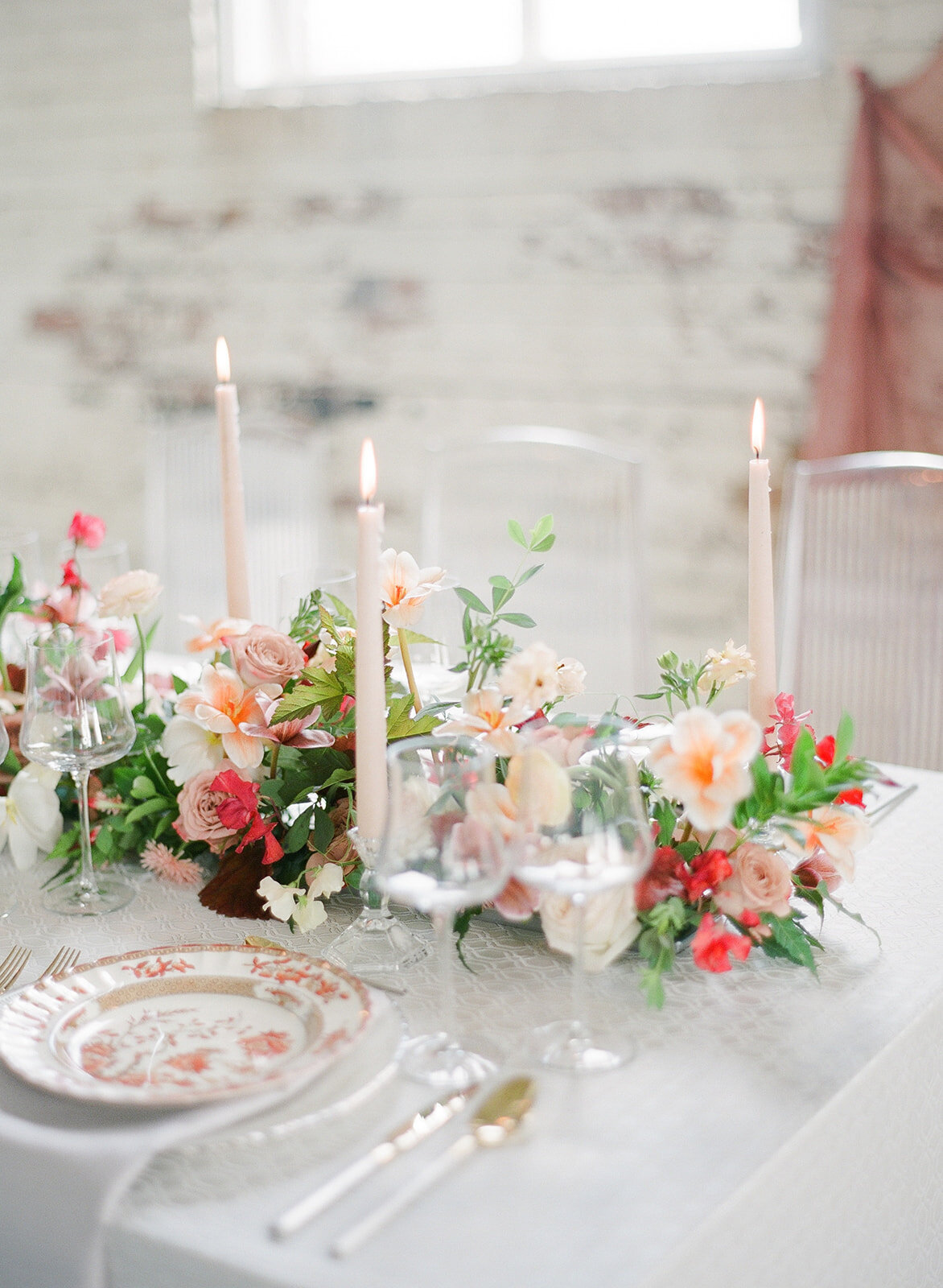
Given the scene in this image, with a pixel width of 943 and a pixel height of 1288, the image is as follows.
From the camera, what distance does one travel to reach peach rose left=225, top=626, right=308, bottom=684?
3.76 ft

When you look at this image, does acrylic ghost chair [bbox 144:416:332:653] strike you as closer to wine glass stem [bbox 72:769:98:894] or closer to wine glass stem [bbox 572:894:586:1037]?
wine glass stem [bbox 72:769:98:894]

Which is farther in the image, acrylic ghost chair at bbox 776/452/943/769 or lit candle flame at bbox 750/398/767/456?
acrylic ghost chair at bbox 776/452/943/769

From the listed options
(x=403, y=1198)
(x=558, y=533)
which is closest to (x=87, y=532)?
(x=403, y=1198)

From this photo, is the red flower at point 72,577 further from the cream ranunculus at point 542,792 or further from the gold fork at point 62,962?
the cream ranunculus at point 542,792

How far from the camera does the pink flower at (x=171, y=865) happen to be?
119 centimetres

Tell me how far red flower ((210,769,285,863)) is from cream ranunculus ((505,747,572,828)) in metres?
0.33

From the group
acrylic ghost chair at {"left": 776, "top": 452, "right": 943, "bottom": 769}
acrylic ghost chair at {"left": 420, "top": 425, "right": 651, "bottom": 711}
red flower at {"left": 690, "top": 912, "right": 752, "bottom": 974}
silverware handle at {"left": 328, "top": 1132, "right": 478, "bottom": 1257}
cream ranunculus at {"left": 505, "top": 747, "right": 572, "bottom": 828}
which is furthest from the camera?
acrylic ghost chair at {"left": 420, "top": 425, "right": 651, "bottom": 711}

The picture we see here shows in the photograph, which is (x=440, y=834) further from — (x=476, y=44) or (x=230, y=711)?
(x=476, y=44)

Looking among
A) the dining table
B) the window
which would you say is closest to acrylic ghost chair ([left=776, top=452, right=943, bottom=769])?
the dining table

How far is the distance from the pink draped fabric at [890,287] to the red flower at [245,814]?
1876 mm

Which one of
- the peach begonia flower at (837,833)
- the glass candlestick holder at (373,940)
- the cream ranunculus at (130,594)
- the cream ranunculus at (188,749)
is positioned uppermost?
the cream ranunculus at (130,594)

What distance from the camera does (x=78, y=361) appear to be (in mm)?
3627

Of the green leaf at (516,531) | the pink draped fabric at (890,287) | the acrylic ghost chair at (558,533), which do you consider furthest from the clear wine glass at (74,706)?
the pink draped fabric at (890,287)

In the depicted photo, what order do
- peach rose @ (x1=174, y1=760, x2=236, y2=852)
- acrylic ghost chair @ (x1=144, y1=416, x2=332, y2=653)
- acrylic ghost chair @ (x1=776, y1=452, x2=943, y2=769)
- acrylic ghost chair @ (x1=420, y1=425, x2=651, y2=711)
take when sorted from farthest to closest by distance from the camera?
acrylic ghost chair @ (x1=144, y1=416, x2=332, y2=653) < acrylic ghost chair @ (x1=420, y1=425, x2=651, y2=711) < acrylic ghost chair @ (x1=776, y1=452, x2=943, y2=769) < peach rose @ (x1=174, y1=760, x2=236, y2=852)
